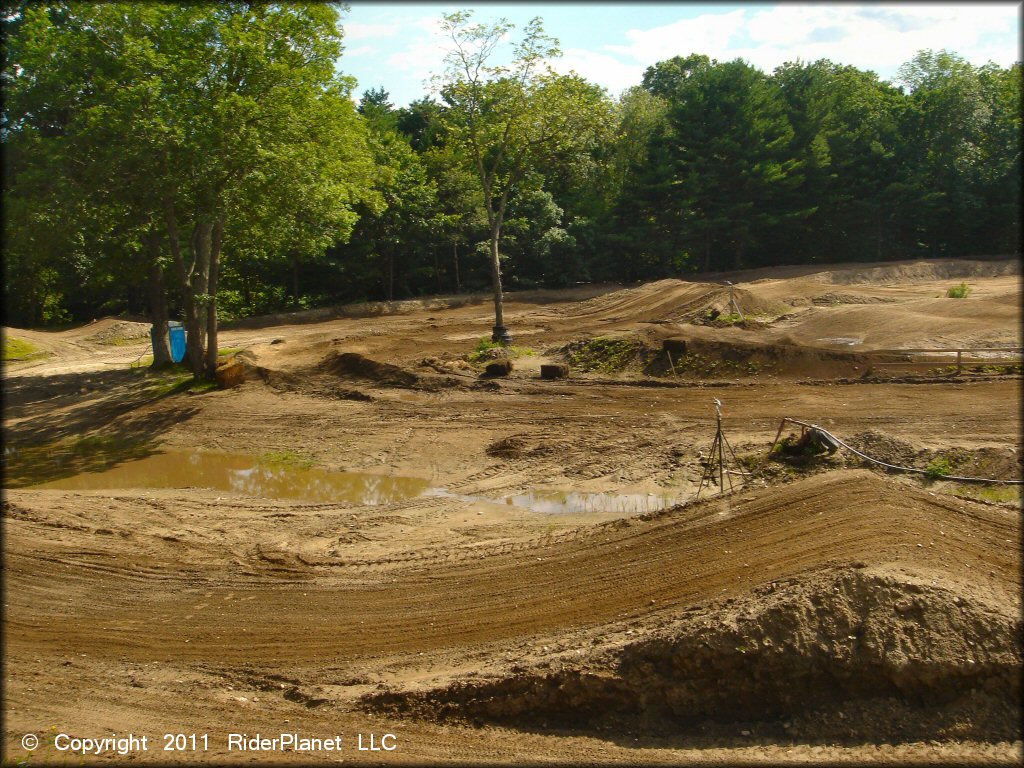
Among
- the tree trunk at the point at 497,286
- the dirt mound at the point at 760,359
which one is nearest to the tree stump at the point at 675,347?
the dirt mound at the point at 760,359

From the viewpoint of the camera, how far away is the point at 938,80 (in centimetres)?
4544

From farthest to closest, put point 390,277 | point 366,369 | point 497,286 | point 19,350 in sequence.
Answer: point 390,277 → point 19,350 → point 497,286 → point 366,369

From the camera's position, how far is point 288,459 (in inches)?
755

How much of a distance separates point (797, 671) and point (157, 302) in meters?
24.9

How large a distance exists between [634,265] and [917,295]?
17.0m

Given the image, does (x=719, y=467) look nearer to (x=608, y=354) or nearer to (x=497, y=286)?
(x=608, y=354)

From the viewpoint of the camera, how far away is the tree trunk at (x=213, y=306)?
2371cm

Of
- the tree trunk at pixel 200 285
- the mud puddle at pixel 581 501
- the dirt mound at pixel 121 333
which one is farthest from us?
the dirt mound at pixel 121 333

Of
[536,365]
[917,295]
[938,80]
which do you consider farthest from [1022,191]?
[536,365]

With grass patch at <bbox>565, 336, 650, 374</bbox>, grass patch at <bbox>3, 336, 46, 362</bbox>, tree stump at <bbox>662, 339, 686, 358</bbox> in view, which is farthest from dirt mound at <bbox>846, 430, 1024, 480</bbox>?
grass patch at <bbox>3, 336, 46, 362</bbox>

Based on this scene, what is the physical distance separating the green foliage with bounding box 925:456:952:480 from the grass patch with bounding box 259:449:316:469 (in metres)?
12.6

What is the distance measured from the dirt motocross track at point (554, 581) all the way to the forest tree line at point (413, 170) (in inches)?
250

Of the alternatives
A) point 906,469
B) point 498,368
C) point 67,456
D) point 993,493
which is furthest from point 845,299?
point 67,456

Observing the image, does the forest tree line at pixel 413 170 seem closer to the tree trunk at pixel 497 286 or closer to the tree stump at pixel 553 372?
the tree trunk at pixel 497 286
